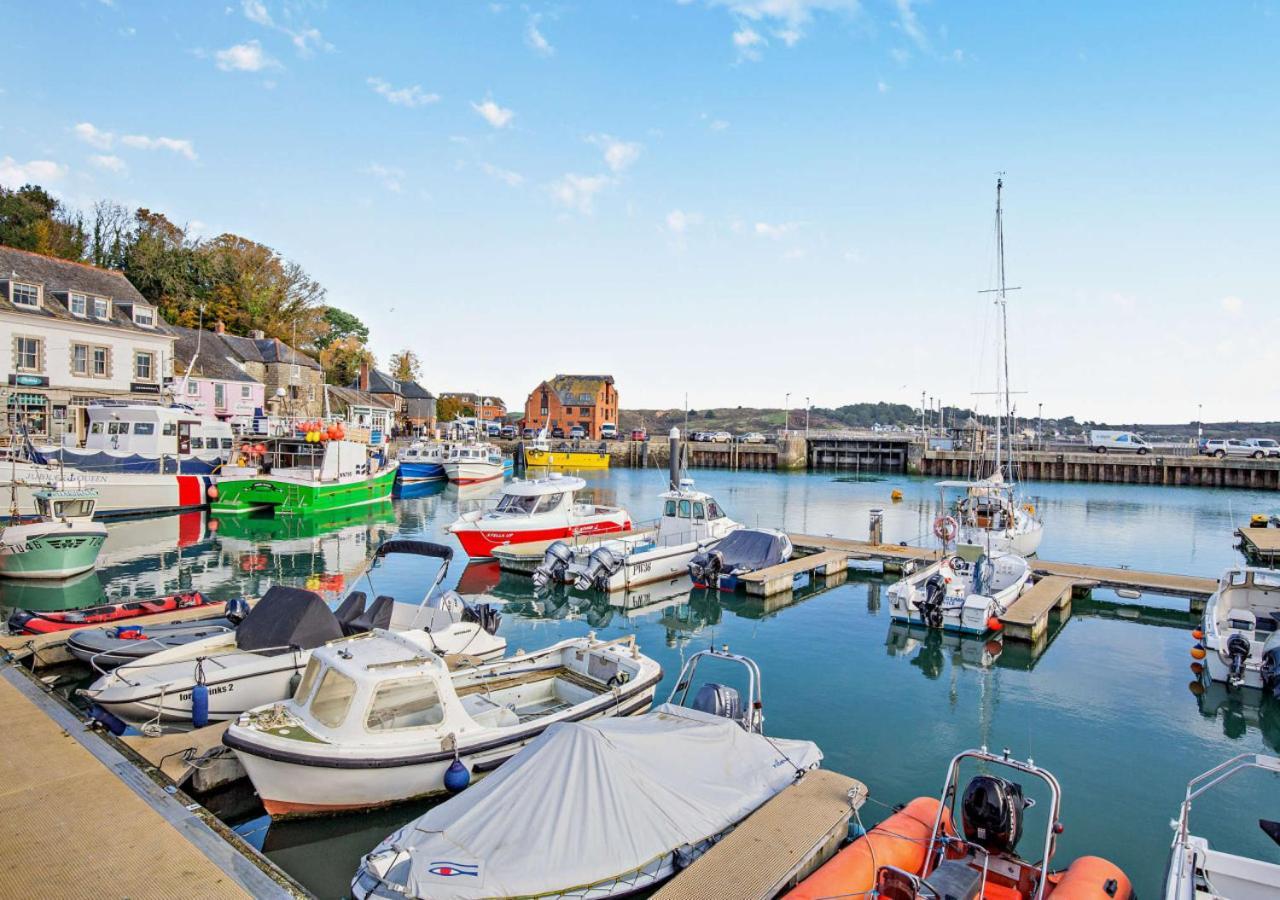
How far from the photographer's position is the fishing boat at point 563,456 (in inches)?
3091

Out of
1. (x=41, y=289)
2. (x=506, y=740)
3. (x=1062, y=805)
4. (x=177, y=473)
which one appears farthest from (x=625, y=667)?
→ (x=41, y=289)

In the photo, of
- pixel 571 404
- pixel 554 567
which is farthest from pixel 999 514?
pixel 571 404

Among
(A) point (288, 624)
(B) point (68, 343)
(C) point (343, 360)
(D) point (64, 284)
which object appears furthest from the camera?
(C) point (343, 360)

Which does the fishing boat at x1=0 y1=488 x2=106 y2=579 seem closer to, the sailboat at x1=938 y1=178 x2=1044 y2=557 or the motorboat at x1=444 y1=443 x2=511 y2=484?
the sailboat at x1=938 y1=178 x2=1044 y2=557

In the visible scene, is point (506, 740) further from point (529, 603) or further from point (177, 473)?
point (177, 473)

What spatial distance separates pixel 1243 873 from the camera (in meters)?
6.84

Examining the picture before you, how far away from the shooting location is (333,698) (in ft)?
30.0

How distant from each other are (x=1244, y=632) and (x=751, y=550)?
39.2ft

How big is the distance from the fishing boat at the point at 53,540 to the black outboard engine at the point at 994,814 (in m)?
23.9

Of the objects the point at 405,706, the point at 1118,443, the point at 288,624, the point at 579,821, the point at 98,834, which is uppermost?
the point at 1118,443

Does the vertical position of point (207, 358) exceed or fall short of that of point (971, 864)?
it exceeds it

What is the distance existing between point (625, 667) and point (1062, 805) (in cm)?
608

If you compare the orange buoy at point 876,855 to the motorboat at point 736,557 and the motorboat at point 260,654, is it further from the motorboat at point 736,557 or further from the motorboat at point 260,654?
the motorboat at point 736,557

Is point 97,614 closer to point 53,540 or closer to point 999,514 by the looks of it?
point 53,540
